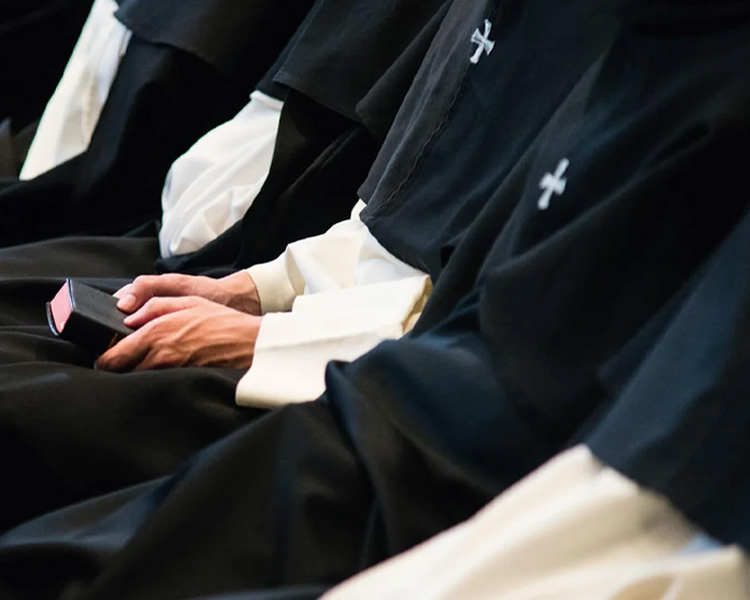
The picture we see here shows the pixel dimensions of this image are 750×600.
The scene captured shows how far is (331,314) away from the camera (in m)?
0.86

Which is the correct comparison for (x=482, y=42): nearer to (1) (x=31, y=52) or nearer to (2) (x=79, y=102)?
(2) (x=79, y=102)

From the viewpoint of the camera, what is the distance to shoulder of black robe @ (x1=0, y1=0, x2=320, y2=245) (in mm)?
1260

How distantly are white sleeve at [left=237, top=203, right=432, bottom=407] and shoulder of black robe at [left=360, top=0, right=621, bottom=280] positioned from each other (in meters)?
0.03

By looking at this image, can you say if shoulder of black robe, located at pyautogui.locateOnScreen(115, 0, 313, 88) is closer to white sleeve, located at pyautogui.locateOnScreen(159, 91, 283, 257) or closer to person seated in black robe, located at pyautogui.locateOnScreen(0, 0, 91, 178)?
white sleeve, located at pyautogui.locateOnScreen(159, 91, 283, 257)

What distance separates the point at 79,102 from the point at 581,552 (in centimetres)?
106

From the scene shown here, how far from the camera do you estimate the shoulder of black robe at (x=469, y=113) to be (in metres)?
0.80

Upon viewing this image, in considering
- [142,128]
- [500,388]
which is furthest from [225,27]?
[500,388]

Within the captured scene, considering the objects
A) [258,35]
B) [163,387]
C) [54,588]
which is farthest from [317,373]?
[258,35]

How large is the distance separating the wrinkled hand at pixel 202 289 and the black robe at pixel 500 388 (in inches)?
12.2

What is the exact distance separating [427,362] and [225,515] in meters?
0.17

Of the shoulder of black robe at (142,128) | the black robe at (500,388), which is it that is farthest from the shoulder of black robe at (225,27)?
the black robe at (500,388)

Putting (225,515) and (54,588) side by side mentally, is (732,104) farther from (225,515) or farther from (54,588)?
(54,588)

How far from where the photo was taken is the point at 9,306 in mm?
981

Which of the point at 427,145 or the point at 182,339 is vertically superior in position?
the point at 427,145
